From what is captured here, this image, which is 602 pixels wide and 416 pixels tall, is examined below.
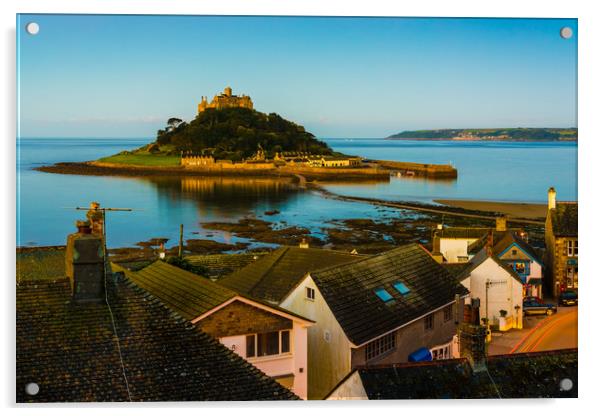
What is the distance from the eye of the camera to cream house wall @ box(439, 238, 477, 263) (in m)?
6.59

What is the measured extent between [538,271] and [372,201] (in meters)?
1.55

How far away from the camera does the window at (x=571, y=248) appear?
5.68m

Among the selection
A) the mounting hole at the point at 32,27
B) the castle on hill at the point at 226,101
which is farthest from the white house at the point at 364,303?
the mounting hole at the point at 32,27

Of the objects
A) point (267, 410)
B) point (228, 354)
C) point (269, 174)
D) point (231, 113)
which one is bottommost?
point (267, 410)

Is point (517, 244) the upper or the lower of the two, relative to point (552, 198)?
lower

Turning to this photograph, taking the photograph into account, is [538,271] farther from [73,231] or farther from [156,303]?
[73,231]

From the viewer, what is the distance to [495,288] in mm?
6246

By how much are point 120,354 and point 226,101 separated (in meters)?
2.39

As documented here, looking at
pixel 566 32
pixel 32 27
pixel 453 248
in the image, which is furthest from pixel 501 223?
pixel 32 27

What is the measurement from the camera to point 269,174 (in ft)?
→ 21.1

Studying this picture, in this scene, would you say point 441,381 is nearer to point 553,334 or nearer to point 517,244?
point 553,334

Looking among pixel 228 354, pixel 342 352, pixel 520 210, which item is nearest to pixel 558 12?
pixel 520 210

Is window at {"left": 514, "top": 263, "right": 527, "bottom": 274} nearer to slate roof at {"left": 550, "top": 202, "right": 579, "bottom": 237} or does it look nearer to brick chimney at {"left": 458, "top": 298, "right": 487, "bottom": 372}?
slate roof at {"left": 550, "top": 202, "right": 579, "bottom": 237}

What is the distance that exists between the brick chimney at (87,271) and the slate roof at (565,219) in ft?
11.7
